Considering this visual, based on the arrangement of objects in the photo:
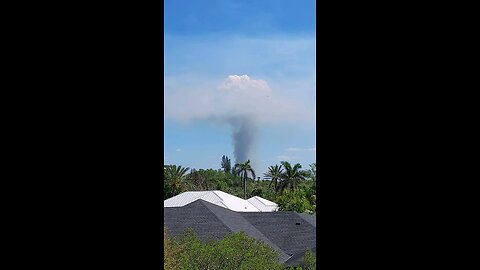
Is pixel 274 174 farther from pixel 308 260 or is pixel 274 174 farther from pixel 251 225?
pixel 308 260

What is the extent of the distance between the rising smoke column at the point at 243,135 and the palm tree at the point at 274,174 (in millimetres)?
1462

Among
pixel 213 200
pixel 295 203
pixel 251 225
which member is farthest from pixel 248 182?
pixel 251 225

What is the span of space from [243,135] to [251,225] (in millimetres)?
14001

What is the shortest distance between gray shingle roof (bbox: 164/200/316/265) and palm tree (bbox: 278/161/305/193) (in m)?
7.73

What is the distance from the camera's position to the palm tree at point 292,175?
24503mm

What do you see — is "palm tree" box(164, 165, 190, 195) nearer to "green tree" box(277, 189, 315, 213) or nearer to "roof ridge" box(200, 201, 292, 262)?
"green tree" box(277, 189, 315, 213)

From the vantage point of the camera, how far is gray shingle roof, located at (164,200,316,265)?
1427 cm
